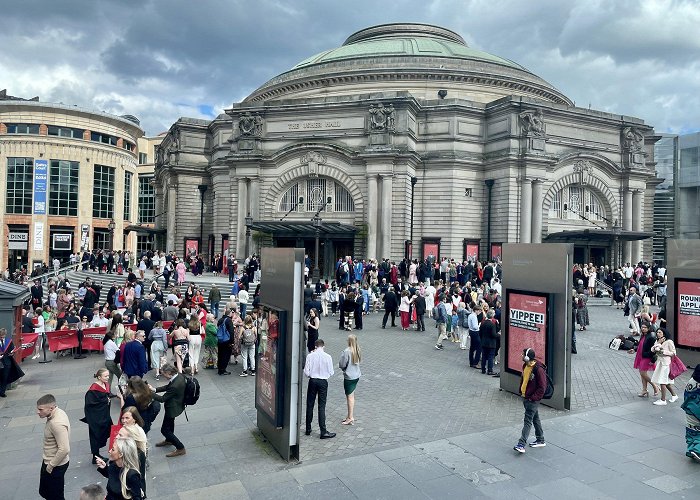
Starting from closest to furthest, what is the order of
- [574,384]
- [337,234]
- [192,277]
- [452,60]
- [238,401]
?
[238,401], [574,384], [192,277], [337,234], [452,60]

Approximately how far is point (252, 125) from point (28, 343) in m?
27.6

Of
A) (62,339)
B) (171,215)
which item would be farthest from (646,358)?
(171,215)

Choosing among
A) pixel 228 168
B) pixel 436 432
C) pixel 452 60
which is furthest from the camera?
pixel 452 60

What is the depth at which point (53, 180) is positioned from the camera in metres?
62.3

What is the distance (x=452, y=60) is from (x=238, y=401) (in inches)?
1674

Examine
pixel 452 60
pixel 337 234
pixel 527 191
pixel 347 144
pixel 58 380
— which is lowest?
pixel 58 380

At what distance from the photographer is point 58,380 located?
1385 cm

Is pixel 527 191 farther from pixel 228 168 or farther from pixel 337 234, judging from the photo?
pixel 228 168

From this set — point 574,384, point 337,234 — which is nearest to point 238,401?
point 574,384

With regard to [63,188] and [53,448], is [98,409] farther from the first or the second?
[63,188]

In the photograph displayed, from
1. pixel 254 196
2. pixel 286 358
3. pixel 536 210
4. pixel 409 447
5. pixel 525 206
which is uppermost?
pixel 254 196

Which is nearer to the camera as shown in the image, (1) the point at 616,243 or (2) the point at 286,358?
(2) the point at 286,358

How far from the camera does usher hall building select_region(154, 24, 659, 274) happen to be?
37.3 m

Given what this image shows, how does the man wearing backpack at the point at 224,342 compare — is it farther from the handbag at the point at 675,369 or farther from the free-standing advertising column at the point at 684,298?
the free-standing advertising column at the point at 684,298
